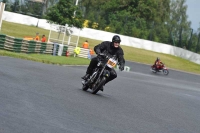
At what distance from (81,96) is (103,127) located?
15.5ft

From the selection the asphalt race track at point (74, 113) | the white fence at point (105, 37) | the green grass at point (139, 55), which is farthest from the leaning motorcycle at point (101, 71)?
the white fence at point (105, 37)

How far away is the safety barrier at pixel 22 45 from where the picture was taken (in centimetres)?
2958

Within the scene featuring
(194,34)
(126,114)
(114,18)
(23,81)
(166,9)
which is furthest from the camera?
(166,9)

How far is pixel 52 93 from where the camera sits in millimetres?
13617

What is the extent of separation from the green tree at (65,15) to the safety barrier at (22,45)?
36.4ft

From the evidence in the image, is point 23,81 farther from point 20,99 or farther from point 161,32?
point 161,32

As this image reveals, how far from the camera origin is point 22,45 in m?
31.8

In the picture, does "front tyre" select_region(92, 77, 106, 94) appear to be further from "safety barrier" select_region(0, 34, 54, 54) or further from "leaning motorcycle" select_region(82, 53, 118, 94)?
"safety barrier" select_region(0, 34, 54, 54)

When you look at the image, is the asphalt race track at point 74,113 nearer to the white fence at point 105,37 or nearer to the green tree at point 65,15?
the green tree at point 65,15

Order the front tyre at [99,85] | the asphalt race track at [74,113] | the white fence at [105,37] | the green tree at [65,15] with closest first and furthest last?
the asphalt race track at [74,113] → the front tyre at [99,85] → the green tree at [65,15] → the white fence at [105,37]

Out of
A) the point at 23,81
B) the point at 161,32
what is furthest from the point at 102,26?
the point at 23,81

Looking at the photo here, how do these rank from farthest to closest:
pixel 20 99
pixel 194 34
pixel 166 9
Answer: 1. pixel 166 9
2. pixel 194 34
3. pixel 20 99

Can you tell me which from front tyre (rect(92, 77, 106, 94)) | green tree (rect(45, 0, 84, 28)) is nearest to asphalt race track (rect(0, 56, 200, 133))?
front tyre (rect(92, 77, 106, 94))

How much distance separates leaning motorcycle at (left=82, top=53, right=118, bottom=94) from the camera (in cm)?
1550
